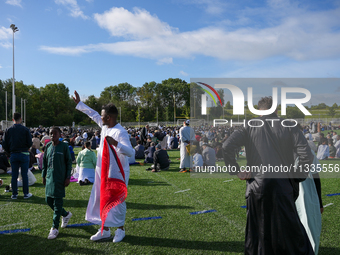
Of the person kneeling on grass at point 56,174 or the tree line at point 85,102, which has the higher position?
the tree line at point 85,102

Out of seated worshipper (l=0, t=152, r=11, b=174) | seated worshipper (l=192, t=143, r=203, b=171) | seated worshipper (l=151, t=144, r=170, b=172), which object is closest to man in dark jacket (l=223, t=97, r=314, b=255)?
seated worshipper (l=192, t=143, r=203, b=171)

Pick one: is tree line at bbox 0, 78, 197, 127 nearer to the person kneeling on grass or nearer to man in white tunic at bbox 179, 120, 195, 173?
man in white tunic at bbox 179, 120, 195, 173

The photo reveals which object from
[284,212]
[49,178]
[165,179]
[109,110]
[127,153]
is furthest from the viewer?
[165,179]

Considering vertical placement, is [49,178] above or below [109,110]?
below

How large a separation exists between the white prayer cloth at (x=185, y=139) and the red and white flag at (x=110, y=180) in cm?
592

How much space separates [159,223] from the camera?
4625mm

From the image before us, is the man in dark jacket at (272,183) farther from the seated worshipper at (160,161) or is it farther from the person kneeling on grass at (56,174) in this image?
the seated worshipper at (160,161)

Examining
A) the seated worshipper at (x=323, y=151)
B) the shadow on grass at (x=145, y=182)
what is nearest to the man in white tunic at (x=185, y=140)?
the shadow on grass at (x=145, y=182)

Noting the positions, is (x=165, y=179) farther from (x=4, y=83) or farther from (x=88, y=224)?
(x=4, y=83)

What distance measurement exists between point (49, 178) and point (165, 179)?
4802mm

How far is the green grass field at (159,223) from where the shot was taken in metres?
3.69

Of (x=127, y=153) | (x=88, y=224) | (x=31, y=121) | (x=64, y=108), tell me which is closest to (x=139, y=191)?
(x=88, y=224)

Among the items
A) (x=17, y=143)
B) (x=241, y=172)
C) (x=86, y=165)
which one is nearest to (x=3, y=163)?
(x=86, y=165)

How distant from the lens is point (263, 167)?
2.49m
